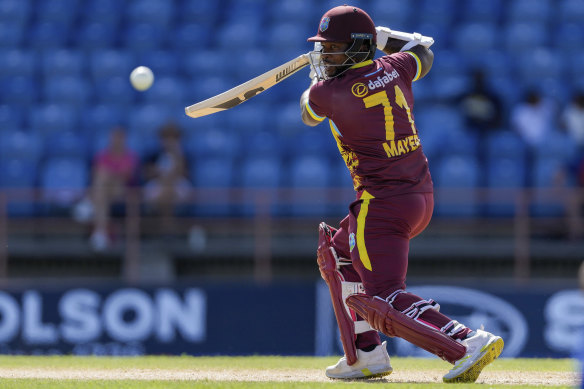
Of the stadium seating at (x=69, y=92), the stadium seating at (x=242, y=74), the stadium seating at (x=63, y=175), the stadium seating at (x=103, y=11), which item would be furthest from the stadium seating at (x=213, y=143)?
the stadium seating at (x=103, y=11)

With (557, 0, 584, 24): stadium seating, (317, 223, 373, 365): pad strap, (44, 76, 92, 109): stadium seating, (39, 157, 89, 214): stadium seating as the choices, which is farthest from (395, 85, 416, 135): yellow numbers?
(557, 0, 584, 24): stadium seating

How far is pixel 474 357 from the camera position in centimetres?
552

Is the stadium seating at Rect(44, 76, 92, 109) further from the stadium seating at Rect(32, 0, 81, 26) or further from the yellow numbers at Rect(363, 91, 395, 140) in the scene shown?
the yellow numbers at Rect(363, 91, 395, 140)

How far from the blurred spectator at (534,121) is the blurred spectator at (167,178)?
14.2ft

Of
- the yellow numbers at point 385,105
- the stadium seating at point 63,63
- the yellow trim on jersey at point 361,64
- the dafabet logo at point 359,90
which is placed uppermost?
the stadium seating at point 63,63

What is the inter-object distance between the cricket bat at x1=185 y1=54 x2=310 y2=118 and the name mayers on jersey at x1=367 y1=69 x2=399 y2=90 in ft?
2.00

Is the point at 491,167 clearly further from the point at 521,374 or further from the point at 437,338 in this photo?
the point at 437,338

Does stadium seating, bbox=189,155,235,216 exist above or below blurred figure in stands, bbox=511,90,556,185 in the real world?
below

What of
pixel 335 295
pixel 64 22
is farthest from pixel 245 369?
pixel 64 22

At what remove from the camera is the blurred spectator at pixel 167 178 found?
11.8m

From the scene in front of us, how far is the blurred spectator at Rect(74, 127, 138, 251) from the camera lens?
11695 mm

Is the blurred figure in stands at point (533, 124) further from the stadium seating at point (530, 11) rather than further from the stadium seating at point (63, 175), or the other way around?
the stadium seating at point (63, 175)

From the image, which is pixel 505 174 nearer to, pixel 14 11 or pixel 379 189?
pixel 379 189

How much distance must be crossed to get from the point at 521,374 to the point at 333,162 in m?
6.60
